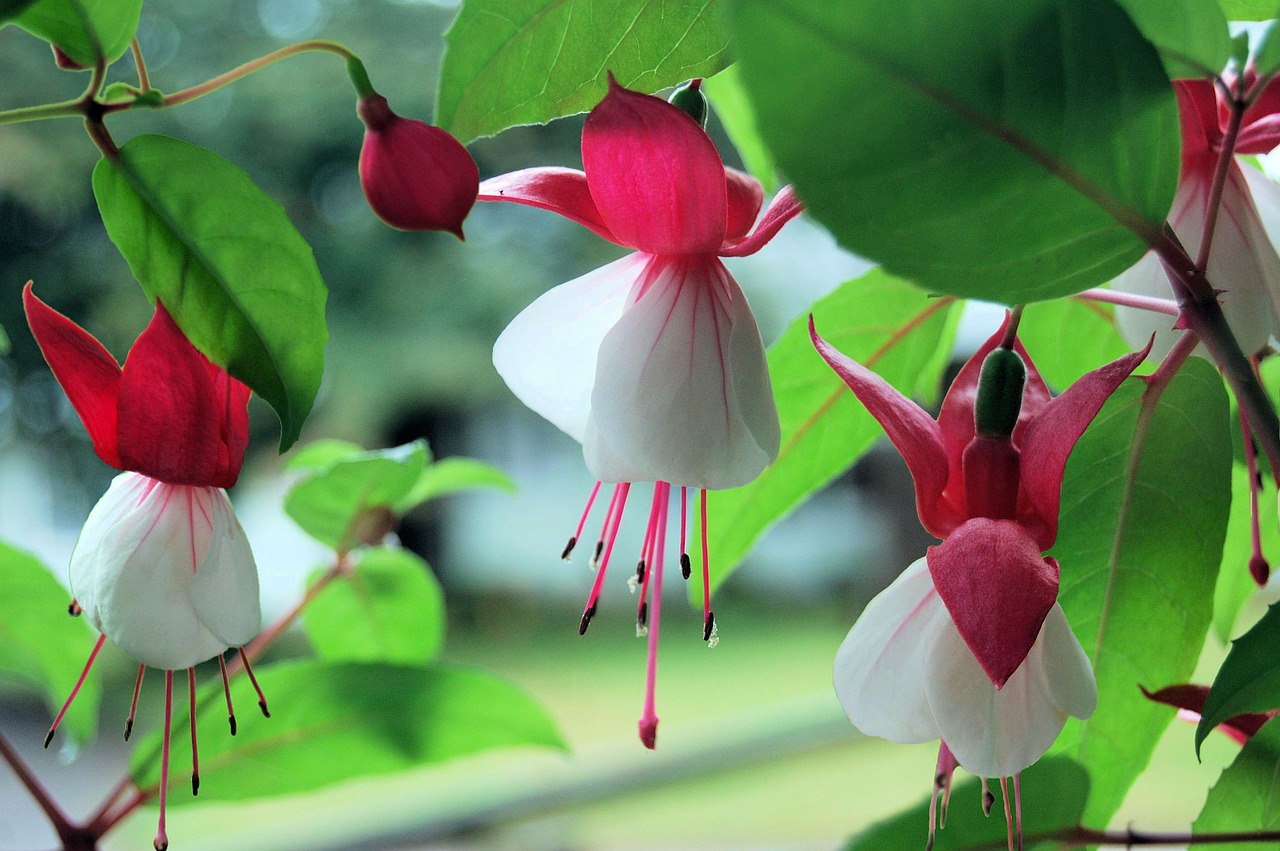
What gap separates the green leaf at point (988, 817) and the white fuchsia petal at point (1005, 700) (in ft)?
0.26

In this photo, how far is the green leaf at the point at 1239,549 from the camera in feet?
1.08

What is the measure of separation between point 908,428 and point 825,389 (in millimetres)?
120

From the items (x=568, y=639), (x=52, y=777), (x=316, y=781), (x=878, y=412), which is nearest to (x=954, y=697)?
(x=878, y=412)

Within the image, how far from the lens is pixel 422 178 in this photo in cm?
18

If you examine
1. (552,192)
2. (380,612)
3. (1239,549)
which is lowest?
(380,612)

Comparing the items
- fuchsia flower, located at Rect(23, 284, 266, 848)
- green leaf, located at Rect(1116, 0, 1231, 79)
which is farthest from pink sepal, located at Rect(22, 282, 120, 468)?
green leaf, located at Rect(1116, 0, 1231, 79)

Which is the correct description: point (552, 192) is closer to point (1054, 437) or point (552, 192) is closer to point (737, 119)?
point (1054, 437)

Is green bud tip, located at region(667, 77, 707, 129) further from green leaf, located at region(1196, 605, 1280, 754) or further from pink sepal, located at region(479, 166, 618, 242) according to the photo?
green leaf, located at region(1196, 605, 1280, 754)

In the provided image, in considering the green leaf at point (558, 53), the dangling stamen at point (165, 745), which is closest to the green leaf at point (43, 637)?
the dangling stamen at point (165, 745)

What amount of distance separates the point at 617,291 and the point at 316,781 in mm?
262

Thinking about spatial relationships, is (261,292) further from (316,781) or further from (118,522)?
(316,781)

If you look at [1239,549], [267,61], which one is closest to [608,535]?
[267,61]

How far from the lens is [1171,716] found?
0.83 ft

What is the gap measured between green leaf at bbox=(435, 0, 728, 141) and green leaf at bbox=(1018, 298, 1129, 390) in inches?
7.1
